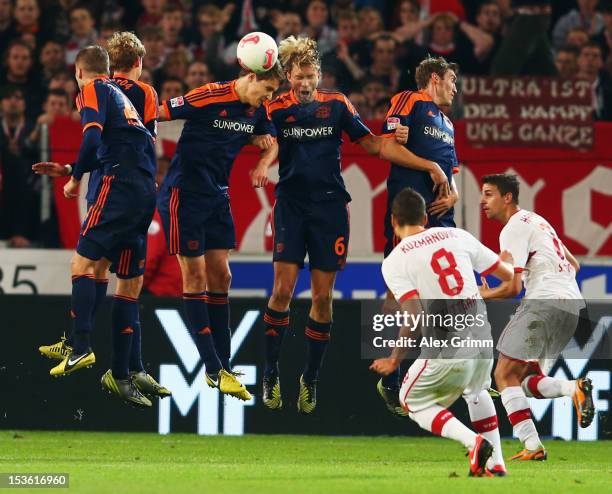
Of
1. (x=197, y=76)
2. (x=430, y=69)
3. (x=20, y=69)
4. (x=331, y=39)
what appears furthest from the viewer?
(x=331, y=39)

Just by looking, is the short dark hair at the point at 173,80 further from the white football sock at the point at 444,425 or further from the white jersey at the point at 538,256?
the white football sock at the point at 444,425

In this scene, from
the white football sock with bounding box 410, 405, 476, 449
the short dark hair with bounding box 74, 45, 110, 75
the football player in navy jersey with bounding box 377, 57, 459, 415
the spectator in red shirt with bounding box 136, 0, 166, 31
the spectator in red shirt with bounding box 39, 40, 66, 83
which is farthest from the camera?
the spectator in red shirt with bounding box 136, 0, 166, 31

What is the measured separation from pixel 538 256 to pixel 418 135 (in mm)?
1354

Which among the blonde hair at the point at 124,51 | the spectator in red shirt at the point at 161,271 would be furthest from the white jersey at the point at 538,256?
the spectator in red shirt at the point at 161,271

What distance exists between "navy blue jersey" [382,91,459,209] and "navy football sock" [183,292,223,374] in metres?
1.78

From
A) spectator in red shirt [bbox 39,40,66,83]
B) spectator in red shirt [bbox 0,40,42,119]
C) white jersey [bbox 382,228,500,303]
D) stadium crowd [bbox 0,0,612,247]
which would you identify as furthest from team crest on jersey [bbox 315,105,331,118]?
spectator in red shirt [bbox 39,40,66,83]

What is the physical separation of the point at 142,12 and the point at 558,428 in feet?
23.9

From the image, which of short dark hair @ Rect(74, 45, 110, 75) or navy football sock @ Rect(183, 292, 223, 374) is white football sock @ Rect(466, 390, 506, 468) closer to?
navy football sock @ Rect(183, 292, 223, 374)

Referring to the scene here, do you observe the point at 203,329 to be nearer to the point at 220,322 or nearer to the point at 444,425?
the point at 220,322

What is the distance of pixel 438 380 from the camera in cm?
920

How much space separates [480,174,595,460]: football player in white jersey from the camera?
428 inches

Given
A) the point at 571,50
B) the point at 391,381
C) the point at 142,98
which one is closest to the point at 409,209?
the point at 142,98

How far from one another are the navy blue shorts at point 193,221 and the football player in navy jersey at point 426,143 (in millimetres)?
1348

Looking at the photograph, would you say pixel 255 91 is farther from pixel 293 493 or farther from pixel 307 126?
pixel 293 493
